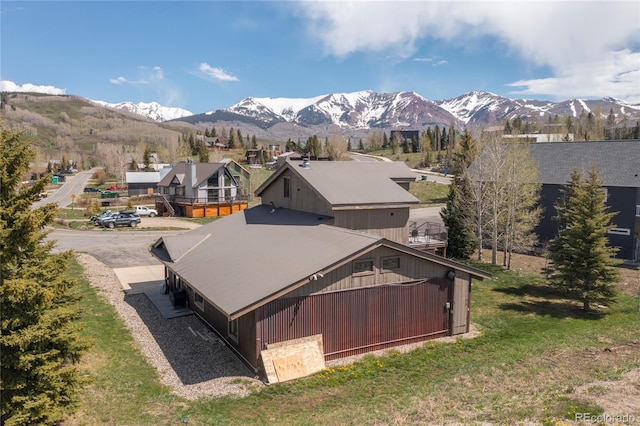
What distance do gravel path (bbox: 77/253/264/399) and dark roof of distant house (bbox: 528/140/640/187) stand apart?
34044mm

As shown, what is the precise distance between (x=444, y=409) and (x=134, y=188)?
82417 millimetres

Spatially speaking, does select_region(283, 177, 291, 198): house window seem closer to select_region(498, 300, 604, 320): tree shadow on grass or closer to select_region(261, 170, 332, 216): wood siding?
select_region(261, 170, 332, 216): wood siding

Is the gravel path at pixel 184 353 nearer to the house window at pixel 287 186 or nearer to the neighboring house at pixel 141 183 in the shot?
the house window at pixel 287 186

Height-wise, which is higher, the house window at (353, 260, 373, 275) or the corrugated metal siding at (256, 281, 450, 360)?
the house window at (353, 260, 373, 275)

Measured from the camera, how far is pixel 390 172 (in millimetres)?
29891

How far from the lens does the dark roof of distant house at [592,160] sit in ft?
127

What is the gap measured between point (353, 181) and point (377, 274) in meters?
9.86

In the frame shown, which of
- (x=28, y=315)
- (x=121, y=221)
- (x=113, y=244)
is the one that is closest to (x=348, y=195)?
(x=28, y=315)

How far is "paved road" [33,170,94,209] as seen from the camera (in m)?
80.4

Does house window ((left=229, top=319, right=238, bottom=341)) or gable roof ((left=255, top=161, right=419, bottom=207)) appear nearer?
house window ((left=229, top=319, right=238, bottom=341))

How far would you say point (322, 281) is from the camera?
56.4 ft

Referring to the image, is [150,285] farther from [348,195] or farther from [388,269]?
[388,269]

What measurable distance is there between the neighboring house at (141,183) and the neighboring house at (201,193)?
22166mm

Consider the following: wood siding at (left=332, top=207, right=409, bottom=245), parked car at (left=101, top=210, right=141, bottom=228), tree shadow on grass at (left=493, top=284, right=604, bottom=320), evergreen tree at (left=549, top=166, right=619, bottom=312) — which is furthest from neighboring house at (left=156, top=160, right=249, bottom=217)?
evergreen tree at (left=549, top=166, right=619, bottom=312)
